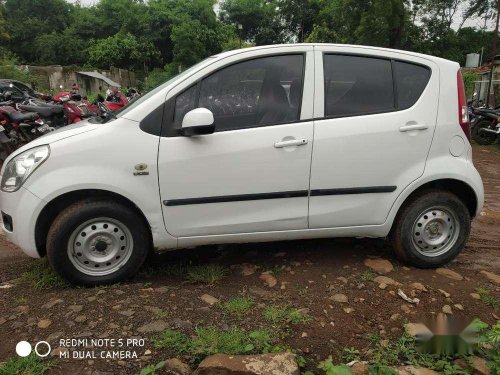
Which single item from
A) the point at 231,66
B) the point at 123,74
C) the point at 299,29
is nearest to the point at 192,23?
the point at 123,74

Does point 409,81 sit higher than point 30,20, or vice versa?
point 30,20

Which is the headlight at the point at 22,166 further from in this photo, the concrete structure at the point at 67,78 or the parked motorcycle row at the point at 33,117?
the concrete structure at the point at 67,78

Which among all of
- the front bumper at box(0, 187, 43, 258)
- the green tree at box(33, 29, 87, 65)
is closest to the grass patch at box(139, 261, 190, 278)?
the front bumper at box(0, 187, 43, 258)

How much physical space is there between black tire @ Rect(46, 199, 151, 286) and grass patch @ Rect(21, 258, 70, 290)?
0.19 m

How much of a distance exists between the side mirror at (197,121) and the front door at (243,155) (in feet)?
0.27

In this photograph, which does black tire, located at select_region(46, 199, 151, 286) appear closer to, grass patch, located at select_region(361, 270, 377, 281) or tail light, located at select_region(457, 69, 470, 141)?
grass patch, located at select_region(361, 270, 377, 281)

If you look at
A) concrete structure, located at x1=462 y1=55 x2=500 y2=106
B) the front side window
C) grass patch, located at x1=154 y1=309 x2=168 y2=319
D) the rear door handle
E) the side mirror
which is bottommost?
grass patch, located at x1=154 y1=309 x2=168 y2=319

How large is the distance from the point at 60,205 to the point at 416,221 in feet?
8.91

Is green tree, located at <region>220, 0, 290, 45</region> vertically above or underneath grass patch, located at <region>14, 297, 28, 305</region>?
above

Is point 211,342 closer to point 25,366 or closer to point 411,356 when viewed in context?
point 25,366

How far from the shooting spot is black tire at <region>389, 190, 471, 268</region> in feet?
11.3

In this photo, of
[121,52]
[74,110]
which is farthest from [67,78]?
[74,110]

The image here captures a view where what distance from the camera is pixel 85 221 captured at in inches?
120

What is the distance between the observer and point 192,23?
32.7 m
